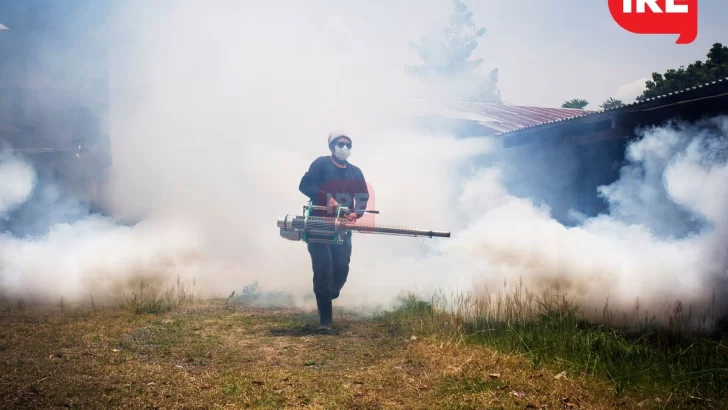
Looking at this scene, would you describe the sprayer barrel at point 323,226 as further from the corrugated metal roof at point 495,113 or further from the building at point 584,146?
the corrugated metal roof at point 495,113

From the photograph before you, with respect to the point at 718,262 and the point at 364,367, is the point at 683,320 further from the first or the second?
the point at 364,367

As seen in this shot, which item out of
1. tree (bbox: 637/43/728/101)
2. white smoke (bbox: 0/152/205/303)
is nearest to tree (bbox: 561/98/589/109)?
tree (bbox: 637/43/728/101)

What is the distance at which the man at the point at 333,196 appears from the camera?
24.6 ft

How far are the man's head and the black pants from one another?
44.1 inches

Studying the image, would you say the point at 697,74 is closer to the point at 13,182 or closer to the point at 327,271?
the point at 327,271

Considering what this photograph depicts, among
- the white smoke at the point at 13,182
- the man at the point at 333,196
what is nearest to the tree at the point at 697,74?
the man at the point at 333,196

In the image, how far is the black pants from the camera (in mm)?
7398

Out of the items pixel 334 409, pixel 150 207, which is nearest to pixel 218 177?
pixel 150 207

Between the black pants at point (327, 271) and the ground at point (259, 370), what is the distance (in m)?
0.34

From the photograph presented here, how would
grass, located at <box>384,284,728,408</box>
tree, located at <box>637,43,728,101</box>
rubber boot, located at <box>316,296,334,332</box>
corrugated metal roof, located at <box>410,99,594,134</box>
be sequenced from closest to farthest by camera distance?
grass, located at <box>384,284,728,408</box>
rubber boot, located at <box>316,296,334,332</box>
corrugated metal roof, located at <box>410,99,594,134</box>
tree, located at <box>637,43,728,101</box>

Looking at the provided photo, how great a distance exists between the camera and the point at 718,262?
230 inches

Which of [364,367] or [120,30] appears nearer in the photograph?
[364,367]

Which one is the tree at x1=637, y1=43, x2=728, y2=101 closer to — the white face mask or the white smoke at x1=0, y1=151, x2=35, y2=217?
the white face mask

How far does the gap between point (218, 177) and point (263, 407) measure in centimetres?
1133
